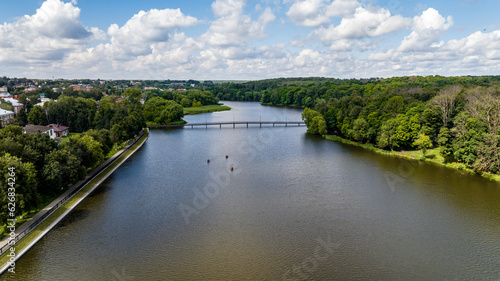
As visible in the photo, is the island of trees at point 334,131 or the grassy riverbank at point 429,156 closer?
the island of trees at point 334,131

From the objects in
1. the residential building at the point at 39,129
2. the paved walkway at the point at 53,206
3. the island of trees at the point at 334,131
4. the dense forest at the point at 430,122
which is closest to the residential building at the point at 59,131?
the residential building at the point at 39,129

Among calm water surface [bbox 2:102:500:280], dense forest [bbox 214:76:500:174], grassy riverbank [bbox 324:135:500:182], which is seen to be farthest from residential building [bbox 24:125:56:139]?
grassy riverbank [bbox 324:135:500:182]

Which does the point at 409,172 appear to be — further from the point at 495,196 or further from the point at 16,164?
the point at 16,164

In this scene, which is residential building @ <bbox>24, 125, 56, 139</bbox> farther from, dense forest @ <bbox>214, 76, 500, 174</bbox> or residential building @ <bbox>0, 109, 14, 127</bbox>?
dense forest @ <bbox>214, 76, 500, 174</bbox>

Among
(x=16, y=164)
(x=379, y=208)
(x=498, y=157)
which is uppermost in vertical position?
(x=16, y=164)

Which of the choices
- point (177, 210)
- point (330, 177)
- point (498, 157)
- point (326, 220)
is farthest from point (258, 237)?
point (498, 157)

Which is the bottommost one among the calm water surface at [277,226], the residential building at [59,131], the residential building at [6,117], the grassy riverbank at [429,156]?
the calm water surface at [277,226]

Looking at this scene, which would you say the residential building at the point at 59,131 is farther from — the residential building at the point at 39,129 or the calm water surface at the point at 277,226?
the calm water surface at the point at 277,226

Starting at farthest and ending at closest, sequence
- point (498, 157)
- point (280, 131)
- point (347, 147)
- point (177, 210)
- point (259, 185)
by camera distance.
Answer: point (280, 131) < point (347, 147) < point (498, 157) < point (259, 185) < point (177, 210)
